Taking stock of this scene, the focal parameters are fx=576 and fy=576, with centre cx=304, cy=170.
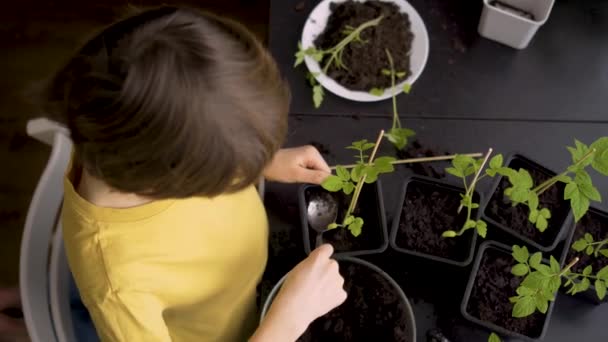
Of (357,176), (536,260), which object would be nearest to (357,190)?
(357,176)

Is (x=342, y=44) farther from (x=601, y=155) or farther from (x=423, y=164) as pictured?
(x=601, y=155)

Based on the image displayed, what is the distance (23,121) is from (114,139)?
131 centimetres

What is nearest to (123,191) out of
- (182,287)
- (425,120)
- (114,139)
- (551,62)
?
(114,139)

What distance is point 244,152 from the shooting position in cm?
62

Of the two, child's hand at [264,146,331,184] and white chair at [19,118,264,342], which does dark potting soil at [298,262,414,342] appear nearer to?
child's hand at [264,146,331,184]

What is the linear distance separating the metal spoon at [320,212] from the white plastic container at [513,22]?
0.44 meters

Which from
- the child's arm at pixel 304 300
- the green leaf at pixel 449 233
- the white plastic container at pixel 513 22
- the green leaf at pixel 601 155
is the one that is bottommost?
the child's arm at pixel 304 300

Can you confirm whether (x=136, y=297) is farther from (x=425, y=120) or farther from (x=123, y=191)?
(x=425, y=120)

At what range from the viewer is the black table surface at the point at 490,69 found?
102cm

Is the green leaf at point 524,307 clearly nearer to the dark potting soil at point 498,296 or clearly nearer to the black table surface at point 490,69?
the dark potting soil at point 498,296

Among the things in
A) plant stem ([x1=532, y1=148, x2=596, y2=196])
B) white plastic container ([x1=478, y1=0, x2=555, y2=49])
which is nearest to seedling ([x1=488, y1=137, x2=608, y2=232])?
plant stem ([x1=532, y1=148, x2=596, y2=196])

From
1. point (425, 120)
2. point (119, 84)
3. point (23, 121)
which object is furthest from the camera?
point (23, 121)

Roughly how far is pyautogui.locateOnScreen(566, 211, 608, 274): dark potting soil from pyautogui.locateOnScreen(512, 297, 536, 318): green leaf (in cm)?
17

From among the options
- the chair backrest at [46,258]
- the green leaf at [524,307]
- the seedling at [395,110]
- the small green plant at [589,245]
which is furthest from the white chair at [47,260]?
the small green plant at [589,245]
